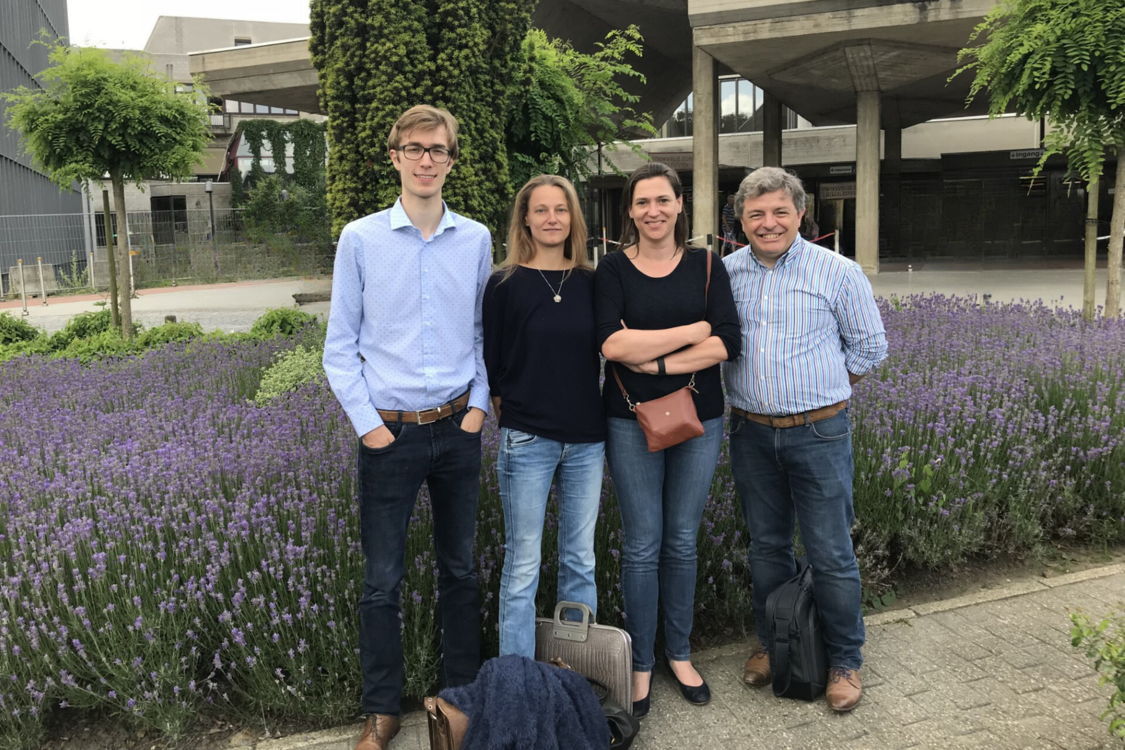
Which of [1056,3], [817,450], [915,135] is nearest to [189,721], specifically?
[817,450]

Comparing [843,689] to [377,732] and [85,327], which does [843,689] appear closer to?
[377,732]

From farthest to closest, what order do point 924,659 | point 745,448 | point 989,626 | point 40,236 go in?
point 40,236 → point 989,626 → point 924,659 → point 745,448

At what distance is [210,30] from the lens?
64.5 m

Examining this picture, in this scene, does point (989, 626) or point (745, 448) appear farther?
point (989, 626)

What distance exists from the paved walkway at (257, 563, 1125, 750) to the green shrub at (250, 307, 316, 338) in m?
7.21

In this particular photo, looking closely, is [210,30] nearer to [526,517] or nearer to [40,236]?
[40,236]

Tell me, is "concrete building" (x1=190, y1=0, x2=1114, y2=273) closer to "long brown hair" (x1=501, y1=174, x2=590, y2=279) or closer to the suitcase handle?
"long brown hair" (x1=501, y1=174, x2=590, y2=279)

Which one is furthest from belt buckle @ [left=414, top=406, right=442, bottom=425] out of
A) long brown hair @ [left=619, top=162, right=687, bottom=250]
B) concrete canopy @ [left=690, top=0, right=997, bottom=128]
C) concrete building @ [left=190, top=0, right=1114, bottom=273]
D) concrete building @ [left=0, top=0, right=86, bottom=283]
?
concrete canopy @ [left=690, top=0, right=997, bottom=128]

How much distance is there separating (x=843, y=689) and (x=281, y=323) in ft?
26.7

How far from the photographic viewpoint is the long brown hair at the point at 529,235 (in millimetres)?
2988

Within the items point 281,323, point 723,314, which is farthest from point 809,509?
point 281,323

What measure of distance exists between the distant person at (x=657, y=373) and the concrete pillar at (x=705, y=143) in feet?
64.5

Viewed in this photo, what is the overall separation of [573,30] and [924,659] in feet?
91.8

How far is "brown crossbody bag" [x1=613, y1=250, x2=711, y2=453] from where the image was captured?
295cm
